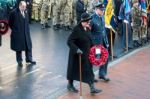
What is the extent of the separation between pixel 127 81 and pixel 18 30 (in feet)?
12.4

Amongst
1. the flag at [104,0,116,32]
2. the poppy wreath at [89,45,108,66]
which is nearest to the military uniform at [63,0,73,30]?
the flag at [104,0,116,32]

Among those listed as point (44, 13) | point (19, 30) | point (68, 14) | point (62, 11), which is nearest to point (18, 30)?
point (19, 30)

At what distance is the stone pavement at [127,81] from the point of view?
10.9m

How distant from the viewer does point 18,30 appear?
1347cm

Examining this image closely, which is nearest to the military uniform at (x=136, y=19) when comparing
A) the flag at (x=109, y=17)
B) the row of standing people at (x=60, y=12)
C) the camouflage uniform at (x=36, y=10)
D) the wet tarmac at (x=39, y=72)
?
the wet tarmac at (x=39, y=72)

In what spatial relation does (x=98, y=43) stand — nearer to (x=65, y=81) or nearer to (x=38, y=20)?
(x=65, y=81)

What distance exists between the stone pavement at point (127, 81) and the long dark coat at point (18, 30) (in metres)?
2.86

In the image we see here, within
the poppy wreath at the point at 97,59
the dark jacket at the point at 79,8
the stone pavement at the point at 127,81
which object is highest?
the dark jacket at the point at 79,8

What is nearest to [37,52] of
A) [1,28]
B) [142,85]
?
[1,28]

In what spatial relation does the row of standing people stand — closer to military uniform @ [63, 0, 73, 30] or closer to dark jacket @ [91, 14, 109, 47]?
military uniform @ [63, 0, 73, 30]

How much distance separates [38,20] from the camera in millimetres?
23156

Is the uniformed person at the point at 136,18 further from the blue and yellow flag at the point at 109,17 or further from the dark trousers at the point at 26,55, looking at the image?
the dark trousers at the point at 26,55

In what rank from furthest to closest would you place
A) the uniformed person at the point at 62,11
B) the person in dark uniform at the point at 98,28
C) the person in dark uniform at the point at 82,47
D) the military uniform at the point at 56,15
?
the military uniform at the point at 56,15 → the uniformed person at the point at 62,11 → the person in dark uniform at the point at 98,28 → the person in dark uniform at the point at 82,47

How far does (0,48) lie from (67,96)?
248 inches
